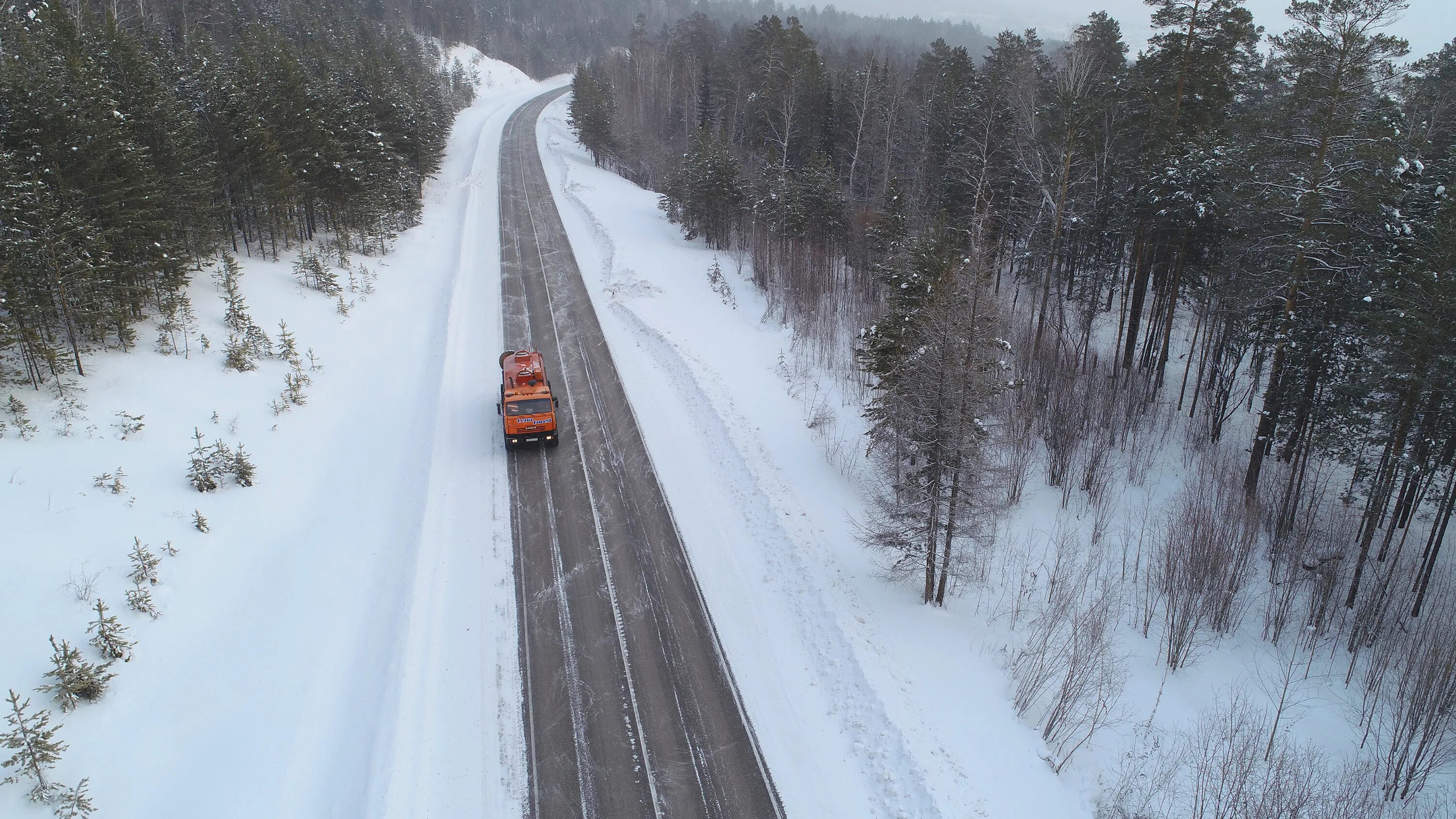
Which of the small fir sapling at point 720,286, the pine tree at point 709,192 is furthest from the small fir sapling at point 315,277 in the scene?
the pine tree at point 709,192

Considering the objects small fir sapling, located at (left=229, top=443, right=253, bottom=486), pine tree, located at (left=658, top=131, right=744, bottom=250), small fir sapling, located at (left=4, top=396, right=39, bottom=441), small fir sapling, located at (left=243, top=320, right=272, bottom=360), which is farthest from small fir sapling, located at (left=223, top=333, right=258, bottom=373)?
pine tree, located at (left=658, top=131, right=744, bottom=250)

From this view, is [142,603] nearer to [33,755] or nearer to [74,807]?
[33,755]

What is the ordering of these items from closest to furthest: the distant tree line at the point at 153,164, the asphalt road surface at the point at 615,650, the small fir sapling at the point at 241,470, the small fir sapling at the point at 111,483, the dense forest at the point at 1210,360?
the asphalt road surface at the point at 615,650 → the dense forest at the point at 1210,360 → the small fir sapling at the point at 111,483 → the small fir sapling at the point at 241,470 → the distant tree line at the point at 153,164

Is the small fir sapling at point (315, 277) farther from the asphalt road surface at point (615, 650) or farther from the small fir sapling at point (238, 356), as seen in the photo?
the asphalt road surface at point (615, 650)

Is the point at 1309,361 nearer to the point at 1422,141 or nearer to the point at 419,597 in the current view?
the point at 1422,141

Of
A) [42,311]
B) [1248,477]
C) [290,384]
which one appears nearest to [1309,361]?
[1248,477]

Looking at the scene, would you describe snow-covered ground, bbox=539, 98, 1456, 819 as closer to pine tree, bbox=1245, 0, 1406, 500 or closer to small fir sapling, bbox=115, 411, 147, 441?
pine tree, bbox=1245, 0, 1406, 500
